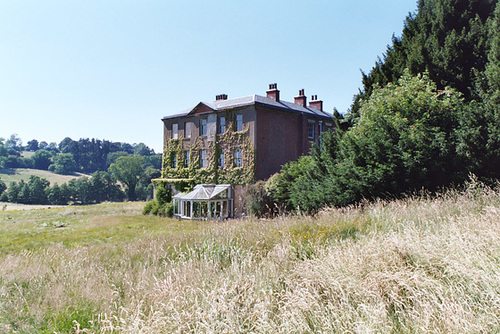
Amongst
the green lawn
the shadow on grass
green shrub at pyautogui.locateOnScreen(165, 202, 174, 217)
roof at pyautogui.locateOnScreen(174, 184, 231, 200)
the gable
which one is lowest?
the green lawn

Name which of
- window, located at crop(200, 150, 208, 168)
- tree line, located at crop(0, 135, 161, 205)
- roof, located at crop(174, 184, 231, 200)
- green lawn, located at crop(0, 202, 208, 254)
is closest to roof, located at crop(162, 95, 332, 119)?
window, located at crop(200, 150, 208, 168)

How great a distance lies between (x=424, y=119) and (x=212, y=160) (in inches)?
738

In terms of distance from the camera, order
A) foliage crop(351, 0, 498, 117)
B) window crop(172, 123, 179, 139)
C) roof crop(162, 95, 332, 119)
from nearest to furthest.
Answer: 1. foliage crop(351, 0, 498, 117)
2. roof crop(162, 95, 332, 119)
3. window crop(172, 123, 179, 139)

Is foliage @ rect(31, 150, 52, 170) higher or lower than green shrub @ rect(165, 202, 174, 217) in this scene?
higher

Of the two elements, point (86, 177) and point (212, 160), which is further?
point (86, 177)

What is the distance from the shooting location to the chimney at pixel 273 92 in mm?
31141

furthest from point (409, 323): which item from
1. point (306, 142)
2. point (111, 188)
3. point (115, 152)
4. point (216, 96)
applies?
point (115, 152)

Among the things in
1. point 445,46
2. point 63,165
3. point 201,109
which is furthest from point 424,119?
point 63,165

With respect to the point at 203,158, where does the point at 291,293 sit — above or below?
below

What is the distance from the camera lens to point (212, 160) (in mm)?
30844

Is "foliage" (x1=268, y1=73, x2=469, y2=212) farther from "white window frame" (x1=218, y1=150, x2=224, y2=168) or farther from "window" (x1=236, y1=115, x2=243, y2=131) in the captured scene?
"white window frame" (x1=218, y1=150, x2=224, y2=168)

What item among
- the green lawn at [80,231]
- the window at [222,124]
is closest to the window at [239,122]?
the window at [222,124]

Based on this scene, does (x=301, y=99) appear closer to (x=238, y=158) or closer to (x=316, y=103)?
(x=316, y=103)

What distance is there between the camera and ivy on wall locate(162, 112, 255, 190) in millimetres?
28406
